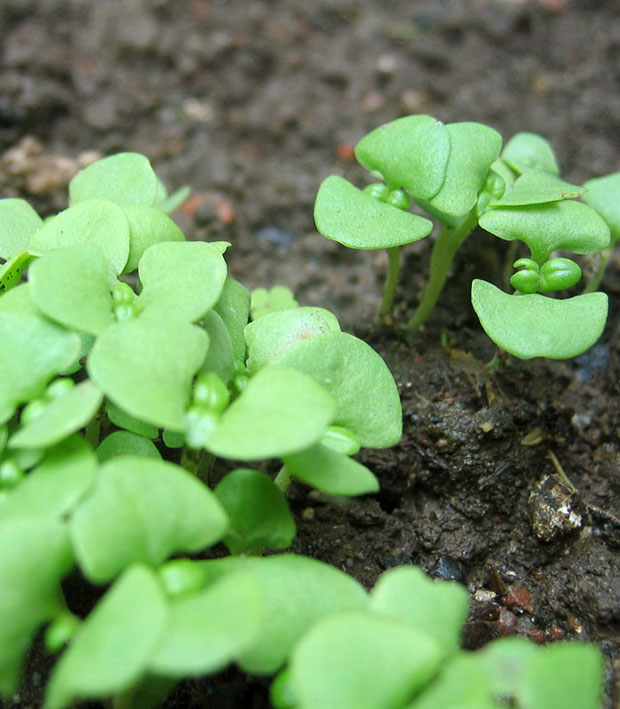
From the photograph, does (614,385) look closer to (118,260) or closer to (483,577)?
(483,577)

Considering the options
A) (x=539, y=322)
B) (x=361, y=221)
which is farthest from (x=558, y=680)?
(x=361, y=221)

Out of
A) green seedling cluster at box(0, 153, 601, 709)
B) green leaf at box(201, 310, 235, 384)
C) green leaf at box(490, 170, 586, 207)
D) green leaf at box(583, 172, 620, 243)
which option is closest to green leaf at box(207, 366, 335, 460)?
green seedling cluster at box(0, 153, 601, 709)

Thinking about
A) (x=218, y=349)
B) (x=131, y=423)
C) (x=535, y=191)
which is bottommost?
(x=131, y=423)

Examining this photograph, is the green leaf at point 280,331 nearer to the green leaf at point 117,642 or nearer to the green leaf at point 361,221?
the green leaf at point 361,221

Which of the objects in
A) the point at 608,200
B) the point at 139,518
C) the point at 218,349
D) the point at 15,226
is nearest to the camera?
the point at 139,518

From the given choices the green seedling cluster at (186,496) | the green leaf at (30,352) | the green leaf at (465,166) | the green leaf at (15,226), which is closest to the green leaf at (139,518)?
the green seedling cluster at (186,496)

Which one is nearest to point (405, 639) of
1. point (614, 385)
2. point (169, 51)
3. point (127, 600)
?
point (127, 600)

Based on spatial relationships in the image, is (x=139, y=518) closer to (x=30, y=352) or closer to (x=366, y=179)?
(x=30, y=352)
